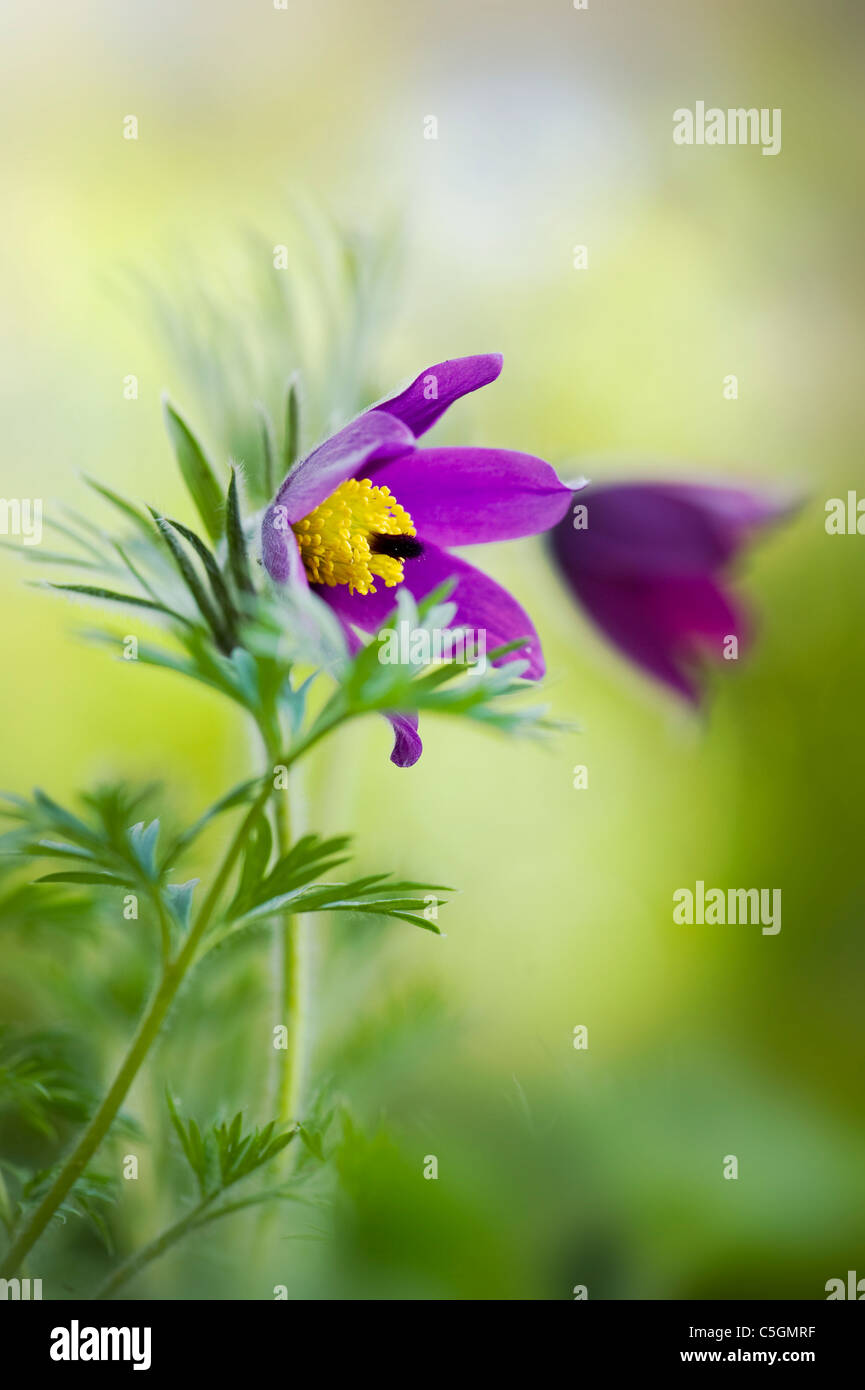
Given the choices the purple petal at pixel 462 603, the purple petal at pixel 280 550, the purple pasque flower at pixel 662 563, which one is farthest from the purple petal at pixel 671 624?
the purple petal at pixel 280 550

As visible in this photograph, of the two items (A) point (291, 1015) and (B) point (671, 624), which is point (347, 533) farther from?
(B) point (671, 624)

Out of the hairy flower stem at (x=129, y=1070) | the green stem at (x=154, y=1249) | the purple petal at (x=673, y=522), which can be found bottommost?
the green stem at (x=154, y=1249)

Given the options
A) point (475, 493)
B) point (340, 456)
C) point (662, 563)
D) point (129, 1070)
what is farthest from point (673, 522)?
point (129, 1070)

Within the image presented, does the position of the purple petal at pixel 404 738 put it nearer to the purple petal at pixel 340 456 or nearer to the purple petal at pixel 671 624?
the purple petal at pixel 340 456

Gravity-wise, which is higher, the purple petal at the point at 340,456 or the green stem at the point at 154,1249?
the purple petal at the point at 340,456

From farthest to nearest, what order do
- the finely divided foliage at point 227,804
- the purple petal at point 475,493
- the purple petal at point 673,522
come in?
the purple petal at point 673,522, the purple petal at point 475,493, the finely divided foliage at point 227,804

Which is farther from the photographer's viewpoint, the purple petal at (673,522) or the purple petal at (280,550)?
the purple petal at (673,522)
